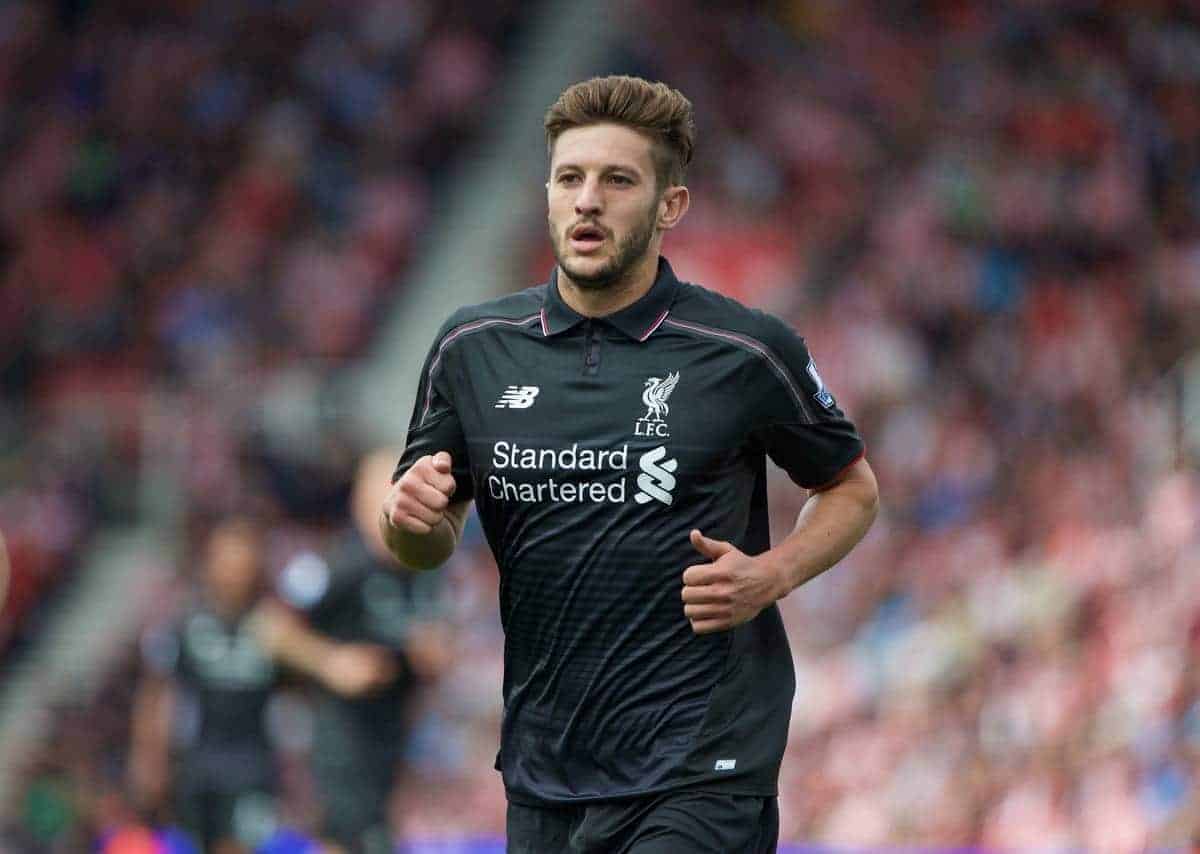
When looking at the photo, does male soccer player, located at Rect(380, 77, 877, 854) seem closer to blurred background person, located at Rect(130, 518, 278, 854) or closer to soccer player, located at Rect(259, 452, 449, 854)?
soccer player, located at Rect(259, 452, 449, 854)

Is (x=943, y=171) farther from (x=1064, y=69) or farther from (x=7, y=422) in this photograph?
(x=7, y=422)

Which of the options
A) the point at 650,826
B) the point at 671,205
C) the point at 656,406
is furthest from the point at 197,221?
the point at 650,826

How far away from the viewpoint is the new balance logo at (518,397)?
460cm

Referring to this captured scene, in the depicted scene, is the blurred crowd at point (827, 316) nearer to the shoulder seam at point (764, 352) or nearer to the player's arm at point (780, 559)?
the player's arm at point (780, 559)

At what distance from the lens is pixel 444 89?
1842 centimetres

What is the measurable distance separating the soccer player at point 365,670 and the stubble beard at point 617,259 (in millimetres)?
4136

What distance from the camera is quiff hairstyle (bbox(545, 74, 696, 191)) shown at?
4559 millimetres

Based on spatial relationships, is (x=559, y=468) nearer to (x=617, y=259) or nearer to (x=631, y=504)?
(x=631, y=504)

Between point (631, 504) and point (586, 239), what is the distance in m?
0.55

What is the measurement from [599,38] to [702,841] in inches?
575

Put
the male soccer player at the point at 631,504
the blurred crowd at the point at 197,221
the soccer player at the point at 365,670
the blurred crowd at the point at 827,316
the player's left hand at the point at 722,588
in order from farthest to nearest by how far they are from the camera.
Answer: the blurred crowd at the point at 197,221
the blurred crowd at the point at 827,316
the soccer player at the point at 365,670
the male soccer player at the point at 631,504
the player's left hand at the point at 722,588

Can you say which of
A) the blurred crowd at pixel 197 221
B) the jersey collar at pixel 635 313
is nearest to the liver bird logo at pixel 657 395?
the jersey collar at pixel 635 313

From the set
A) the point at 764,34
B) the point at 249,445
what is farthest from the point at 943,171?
the point at 249,445

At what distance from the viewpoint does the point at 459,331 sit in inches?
186
